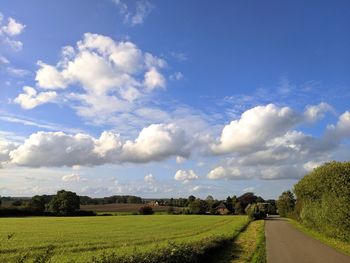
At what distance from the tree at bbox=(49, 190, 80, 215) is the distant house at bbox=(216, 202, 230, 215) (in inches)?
2211

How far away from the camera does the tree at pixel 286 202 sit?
357 feet

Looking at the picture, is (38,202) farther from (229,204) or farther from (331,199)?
(331,199)

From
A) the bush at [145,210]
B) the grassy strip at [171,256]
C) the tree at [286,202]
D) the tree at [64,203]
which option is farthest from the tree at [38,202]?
the grassy strip at [171,256]

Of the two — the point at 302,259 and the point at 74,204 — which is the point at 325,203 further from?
the point at 74,204

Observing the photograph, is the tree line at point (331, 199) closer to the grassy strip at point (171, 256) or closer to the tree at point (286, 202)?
the grassy strip at point (171, 256)

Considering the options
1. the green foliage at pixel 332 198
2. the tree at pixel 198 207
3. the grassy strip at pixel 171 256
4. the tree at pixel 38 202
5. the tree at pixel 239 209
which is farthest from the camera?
the tree at pixel 239 209

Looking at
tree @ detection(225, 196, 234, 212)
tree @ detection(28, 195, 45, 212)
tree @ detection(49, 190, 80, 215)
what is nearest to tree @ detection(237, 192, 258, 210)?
tree @ detection(225, 196, 234, 212)

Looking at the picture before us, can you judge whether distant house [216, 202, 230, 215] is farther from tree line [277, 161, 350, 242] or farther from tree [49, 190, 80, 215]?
tree line [277, 161, 350, 242]

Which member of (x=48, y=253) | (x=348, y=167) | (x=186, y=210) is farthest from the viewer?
(x=186, y=210)

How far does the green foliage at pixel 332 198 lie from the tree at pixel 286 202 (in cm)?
6329

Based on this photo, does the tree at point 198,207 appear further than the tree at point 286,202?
Yes

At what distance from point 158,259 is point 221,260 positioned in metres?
8.27

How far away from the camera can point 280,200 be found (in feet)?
394

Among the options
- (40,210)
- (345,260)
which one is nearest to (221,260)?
(345,260)
